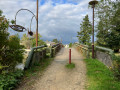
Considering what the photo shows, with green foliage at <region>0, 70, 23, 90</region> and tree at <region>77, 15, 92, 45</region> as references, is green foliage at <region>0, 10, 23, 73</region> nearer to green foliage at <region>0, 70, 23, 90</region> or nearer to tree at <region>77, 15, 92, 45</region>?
green foliage at <region>0, 70, 23, 90</region>

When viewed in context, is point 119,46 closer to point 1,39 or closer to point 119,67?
→ point 119,67

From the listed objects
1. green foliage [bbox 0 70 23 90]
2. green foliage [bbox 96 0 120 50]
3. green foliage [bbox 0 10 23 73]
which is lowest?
green foliage [bbox 0 70 23 90]

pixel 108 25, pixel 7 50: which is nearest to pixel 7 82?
pixel 7 50

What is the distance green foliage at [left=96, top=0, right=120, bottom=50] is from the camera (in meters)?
19.0

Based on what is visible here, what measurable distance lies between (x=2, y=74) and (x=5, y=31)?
5.78ft

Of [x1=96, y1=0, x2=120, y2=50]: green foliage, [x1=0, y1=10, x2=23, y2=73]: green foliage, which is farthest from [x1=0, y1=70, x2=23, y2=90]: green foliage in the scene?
[x1=96, y1=0, x2=120, y2=50]: green foliage

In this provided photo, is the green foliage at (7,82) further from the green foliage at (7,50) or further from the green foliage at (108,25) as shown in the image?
the green foliage at (108,25)

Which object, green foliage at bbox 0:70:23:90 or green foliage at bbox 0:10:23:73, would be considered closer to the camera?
green foliage at bbox 0:70:23:90

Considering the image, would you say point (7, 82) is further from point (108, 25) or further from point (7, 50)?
point (108, 25)

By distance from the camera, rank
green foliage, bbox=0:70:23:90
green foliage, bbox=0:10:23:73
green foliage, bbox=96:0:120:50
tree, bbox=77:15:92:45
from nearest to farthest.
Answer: green foliage, bbox=0:70:23:90 < green foliage, bbox=0:10:23:73 < green foliage, bbox=96:0:120:50 < tree, bbox=77:15:92:45

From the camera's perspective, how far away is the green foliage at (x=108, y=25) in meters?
19.0

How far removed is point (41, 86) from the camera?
4.27 metres

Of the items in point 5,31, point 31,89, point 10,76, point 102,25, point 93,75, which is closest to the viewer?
point 31,89

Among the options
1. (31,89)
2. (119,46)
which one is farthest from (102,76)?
(119,46)
